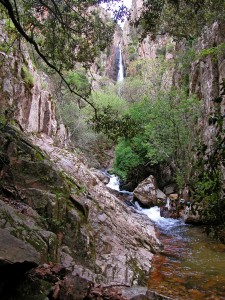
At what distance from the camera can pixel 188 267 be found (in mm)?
8898

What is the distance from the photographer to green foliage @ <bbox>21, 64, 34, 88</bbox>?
1256 centimetres

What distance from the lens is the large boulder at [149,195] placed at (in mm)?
18062

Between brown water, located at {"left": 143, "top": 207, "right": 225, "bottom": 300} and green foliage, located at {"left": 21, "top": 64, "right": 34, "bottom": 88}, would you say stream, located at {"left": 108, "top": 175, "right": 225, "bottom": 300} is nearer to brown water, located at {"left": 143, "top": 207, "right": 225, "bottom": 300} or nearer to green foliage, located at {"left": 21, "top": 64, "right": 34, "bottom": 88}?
brown water, located at {"left": 143, "top": 207, "right": 225, "bottom": 300}

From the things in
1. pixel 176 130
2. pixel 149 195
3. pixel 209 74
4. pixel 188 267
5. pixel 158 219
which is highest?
pixel 209 74

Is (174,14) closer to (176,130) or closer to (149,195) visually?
(176,130)

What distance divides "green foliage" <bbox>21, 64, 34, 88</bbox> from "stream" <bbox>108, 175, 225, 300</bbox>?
353 inches

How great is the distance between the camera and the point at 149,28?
6.45 meters

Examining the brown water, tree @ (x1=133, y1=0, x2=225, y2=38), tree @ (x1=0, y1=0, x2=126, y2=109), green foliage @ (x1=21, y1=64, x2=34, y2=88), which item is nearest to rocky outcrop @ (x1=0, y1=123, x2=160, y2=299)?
the brown water

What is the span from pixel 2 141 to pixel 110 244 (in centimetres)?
390

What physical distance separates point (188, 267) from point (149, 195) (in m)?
9.60

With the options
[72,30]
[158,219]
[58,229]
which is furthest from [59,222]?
[158,219]

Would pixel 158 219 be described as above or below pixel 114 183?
below

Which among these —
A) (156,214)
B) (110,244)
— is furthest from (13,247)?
(156,214)

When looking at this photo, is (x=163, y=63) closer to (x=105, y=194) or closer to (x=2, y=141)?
(x=105, y=194)
